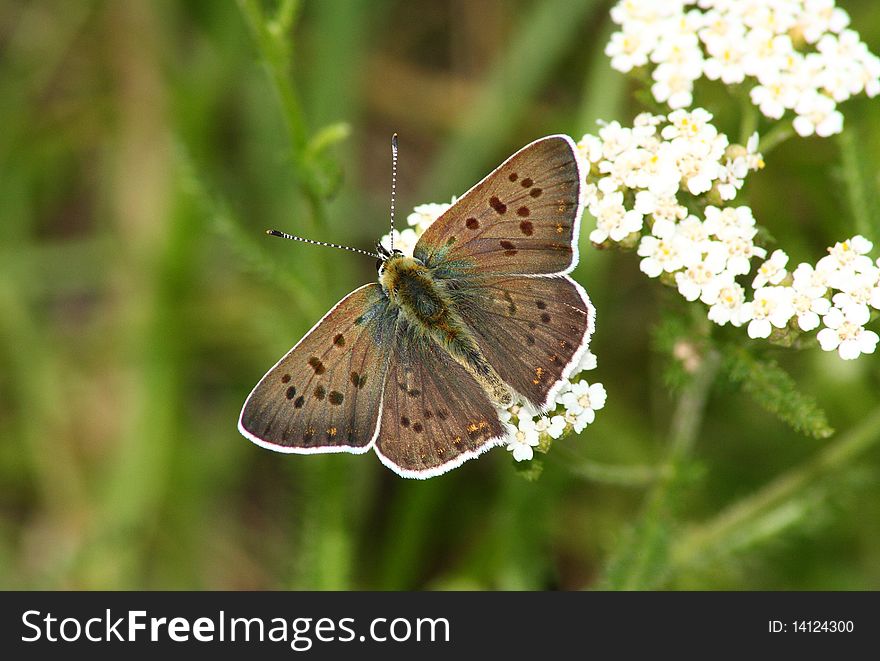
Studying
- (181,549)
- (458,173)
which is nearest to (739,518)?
(458,173)

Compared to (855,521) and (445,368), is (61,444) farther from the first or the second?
(855,521)

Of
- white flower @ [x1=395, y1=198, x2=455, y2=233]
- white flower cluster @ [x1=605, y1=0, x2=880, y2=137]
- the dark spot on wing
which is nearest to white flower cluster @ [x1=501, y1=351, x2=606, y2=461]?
the dark spot on wing

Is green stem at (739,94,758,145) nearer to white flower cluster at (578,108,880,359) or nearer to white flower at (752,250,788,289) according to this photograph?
white flower cluster at (578,108,880,359)

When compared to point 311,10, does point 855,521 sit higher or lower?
lower

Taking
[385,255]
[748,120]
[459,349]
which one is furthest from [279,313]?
[748,120]

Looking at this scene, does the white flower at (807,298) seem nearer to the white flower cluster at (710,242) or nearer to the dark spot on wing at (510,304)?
the white flower cluster at (710,242)
